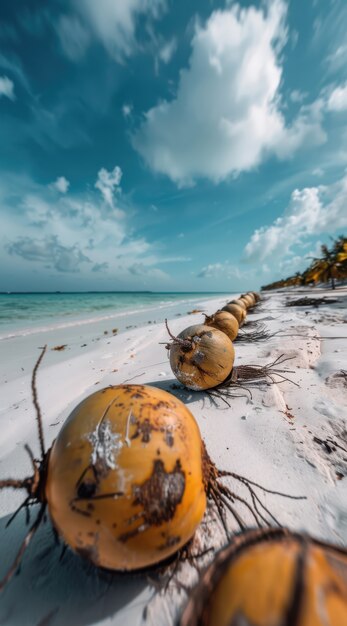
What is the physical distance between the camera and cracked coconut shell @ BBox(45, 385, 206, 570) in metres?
0.98

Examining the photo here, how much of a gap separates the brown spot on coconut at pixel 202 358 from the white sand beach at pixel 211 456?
10.7 inches

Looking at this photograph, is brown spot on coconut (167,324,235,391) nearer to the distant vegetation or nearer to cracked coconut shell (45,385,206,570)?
cracked coconut shell (45,385,206,570)

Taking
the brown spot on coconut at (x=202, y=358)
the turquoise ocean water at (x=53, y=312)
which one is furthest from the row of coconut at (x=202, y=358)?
the turquoise ocean water at (x=53, y=312)

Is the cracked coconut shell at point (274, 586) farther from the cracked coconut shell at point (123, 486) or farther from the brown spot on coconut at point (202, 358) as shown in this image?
the brown spot on coconut at point (202, 358)

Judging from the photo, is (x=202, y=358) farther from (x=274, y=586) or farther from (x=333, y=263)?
(x=333, y=263)

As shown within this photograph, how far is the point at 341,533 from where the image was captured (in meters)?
1.29

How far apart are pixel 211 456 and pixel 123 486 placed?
1145 mm

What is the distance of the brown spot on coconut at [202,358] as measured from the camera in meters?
2.61

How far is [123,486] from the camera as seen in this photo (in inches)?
39.3

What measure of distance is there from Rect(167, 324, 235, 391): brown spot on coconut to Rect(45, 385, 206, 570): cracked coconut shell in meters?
1.42

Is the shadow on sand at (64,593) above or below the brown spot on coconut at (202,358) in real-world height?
below

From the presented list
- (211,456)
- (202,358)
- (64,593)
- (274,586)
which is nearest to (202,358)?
(202,358)

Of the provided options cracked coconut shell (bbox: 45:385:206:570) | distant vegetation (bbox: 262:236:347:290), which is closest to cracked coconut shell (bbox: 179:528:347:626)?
cracked coconut shell (bbox: 45:385:206:570)

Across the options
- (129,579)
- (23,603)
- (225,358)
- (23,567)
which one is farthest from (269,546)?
(225,358)
